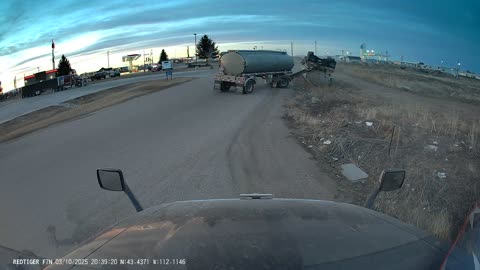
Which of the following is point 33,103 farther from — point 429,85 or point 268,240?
point 429,85

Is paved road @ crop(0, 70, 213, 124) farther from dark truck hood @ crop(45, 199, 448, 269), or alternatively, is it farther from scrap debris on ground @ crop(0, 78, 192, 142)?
dark truck hood @ crop(45, 199, 448, 269)

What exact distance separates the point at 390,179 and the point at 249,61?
2458 cm

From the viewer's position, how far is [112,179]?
341 centimetres

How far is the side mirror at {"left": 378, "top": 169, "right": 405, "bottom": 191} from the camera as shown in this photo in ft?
10.5

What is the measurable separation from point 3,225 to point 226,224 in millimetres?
5844

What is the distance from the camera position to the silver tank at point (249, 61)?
26969 millimetres

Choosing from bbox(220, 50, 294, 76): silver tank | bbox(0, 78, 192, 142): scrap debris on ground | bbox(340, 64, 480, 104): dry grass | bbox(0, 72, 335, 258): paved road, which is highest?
bbox(220, 50, 294, 76): silver tank

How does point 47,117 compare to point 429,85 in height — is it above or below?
below

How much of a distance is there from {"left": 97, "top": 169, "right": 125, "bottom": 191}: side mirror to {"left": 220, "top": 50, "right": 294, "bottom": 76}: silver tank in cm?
2393

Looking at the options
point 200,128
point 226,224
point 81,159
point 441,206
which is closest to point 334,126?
point 200,128

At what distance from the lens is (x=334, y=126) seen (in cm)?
1309
